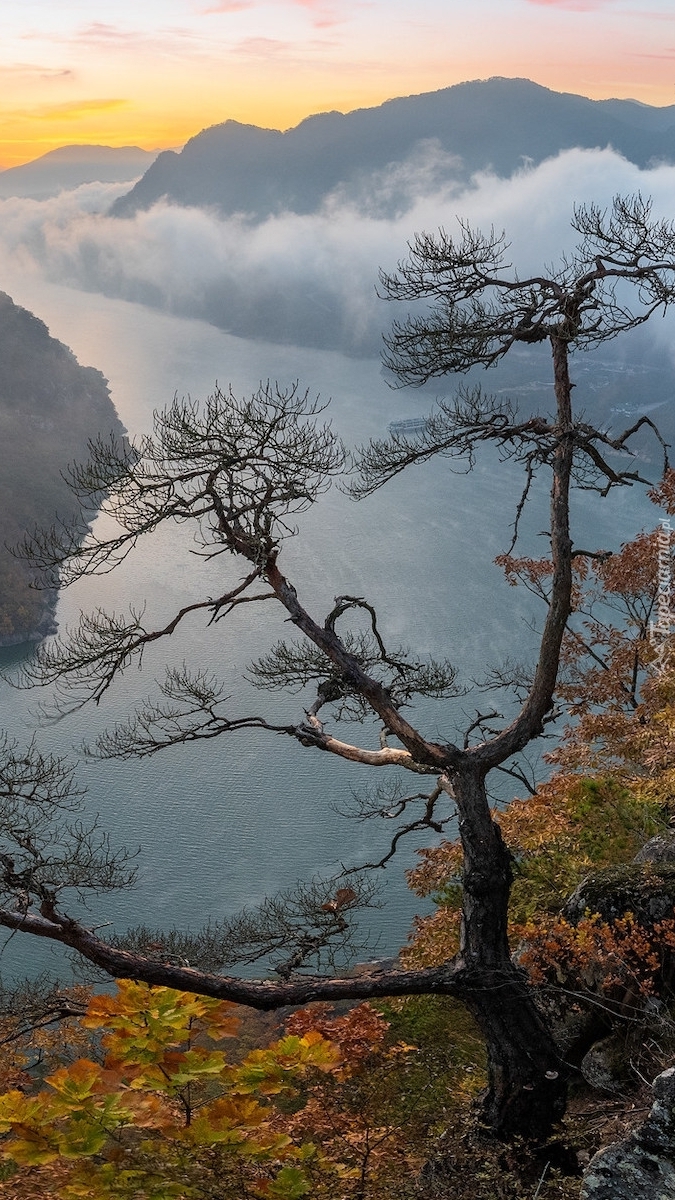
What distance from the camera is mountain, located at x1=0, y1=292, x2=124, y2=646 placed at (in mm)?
58188

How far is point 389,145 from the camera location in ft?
615

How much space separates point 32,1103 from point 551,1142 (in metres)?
3.12

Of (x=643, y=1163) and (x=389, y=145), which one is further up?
(x=389, y=145)

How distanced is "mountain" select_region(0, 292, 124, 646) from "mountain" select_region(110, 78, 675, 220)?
101046 millimetres

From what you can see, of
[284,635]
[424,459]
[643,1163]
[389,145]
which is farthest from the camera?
[389,145]

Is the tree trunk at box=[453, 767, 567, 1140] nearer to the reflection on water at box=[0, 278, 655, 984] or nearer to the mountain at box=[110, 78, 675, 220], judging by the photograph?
the reflection on water at box=[0, 278, 655, 984]

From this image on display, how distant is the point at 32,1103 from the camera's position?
175 inches

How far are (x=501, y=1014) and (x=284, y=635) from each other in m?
31.1

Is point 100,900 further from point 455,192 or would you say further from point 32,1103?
point 455,192

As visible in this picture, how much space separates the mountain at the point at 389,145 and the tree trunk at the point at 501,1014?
17725 cm

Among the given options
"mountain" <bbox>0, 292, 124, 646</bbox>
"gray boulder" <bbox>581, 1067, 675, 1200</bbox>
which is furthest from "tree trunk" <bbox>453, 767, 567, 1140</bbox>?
"mountain" <bbox>0, 292, 124, 646</bbox>

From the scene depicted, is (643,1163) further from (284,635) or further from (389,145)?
(389,145)

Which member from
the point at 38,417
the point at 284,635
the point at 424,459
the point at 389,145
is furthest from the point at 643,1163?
the point at 389,145

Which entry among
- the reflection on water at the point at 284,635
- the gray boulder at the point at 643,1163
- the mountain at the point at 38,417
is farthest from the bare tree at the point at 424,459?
the mountain at the point at 38,417
